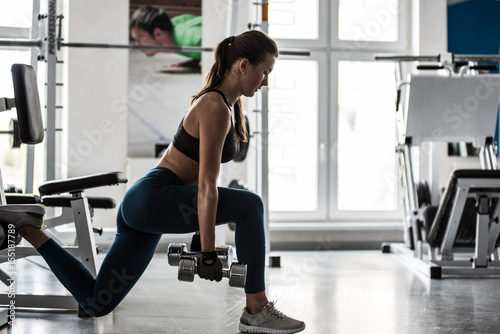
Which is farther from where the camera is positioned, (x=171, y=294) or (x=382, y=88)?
(x=382, y=88)

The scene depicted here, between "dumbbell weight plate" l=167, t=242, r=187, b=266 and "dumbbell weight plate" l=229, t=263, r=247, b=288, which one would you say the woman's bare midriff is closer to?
"dumbbell weight plate" l=167, t=242, r=187, b=266

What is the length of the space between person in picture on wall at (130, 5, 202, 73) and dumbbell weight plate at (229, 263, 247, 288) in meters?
3.77

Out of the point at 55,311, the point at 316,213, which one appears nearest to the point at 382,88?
the point at 316,213

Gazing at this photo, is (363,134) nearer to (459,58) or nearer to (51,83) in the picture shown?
(459,58)

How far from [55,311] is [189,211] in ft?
3.80

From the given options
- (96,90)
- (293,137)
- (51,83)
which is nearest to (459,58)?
(293,137)

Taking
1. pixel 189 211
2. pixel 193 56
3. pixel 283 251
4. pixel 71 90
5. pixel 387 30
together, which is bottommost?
pixel 283 251

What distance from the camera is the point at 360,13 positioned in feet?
19.1

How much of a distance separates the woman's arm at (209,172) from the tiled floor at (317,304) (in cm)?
65

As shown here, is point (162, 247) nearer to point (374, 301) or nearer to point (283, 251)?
point (283, 251)

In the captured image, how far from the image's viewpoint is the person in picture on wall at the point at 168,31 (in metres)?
5.38

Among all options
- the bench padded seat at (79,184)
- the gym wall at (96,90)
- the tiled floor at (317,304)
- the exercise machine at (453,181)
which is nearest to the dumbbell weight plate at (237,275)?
the tiled floor at (317,304)

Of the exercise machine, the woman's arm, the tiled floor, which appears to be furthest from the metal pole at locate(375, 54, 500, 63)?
the woman's arm

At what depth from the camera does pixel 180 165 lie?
1.99 meters
